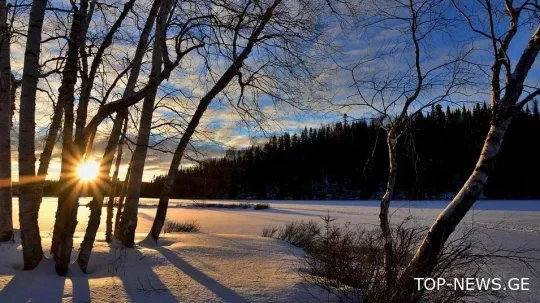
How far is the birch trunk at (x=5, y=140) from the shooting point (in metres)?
7.77

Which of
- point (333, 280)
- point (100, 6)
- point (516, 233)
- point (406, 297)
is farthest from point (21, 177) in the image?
point (516, 233)

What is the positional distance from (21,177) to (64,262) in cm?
112

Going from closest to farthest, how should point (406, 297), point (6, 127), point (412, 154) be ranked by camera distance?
point (406, 297)
point (412, 154)
point (6, 127)

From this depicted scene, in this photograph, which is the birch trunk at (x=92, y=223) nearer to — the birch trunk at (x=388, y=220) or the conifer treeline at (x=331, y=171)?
the birch trunk at (x=388, y=220)

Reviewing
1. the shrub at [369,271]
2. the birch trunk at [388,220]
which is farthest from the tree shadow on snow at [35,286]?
the birch trunk at [388,220]

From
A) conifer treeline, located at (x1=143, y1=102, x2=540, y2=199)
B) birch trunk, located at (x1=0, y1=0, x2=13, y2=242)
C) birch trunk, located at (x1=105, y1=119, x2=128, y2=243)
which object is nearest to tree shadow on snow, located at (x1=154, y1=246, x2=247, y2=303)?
birch trunk, located at (x1=105, y1=119, x2=128, y2=243)

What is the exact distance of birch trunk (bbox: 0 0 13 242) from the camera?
777 centimetres

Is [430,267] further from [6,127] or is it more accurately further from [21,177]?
[6,127]

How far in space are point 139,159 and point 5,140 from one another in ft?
7.96

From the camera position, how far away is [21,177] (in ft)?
16.7

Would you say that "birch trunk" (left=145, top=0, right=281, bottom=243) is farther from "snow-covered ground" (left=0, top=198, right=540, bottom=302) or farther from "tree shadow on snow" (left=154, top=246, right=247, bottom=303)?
"tree shadow on snow" (left=154, top=246, right=247, bottom=303)

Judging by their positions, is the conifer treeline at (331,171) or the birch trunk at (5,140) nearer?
the birch trunk at (5,140)

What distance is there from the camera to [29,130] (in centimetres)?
507

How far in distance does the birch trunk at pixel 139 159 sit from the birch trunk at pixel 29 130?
6.73ft
